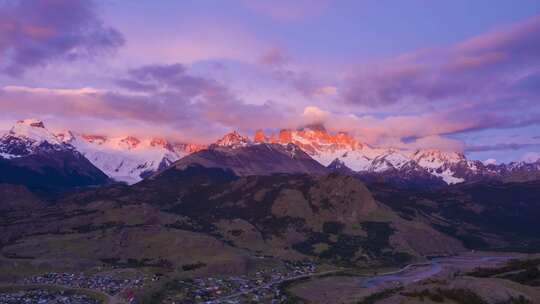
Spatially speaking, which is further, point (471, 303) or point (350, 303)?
point (350, 303)

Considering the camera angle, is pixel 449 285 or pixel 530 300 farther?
pixel 449 285

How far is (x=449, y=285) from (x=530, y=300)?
22.6 metres

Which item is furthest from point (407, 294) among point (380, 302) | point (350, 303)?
point (350, 303)

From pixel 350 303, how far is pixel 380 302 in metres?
17.6

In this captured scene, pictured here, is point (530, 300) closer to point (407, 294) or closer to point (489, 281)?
point (489, 281)

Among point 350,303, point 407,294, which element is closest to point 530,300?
point 407,294

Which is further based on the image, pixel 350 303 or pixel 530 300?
pixel 350 303

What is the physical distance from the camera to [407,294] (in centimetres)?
17025

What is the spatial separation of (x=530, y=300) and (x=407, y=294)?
A: 103 feet

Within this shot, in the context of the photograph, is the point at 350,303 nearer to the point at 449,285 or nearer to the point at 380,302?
the point at 380,302

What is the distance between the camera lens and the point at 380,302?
6693 inches

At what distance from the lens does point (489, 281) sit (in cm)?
17825

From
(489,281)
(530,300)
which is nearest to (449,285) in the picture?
(489,281)

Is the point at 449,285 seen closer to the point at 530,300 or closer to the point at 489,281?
the point at 489,281
